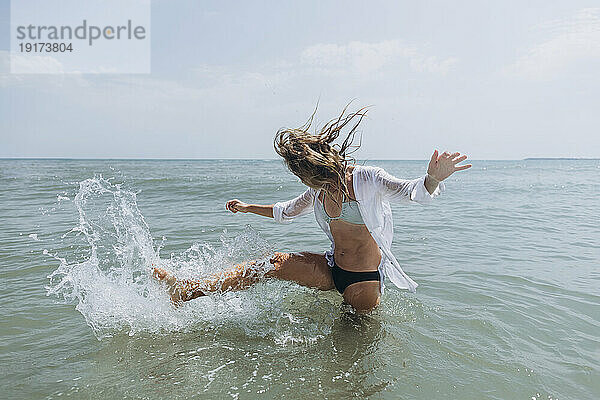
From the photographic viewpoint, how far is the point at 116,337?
3.87 meters

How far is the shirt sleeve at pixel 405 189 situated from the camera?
3.14 meters

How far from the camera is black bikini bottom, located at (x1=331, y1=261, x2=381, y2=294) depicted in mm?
3990

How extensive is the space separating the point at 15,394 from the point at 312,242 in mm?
5054

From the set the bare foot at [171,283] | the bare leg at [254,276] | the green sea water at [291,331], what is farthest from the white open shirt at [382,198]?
the bare foot at [171,283]

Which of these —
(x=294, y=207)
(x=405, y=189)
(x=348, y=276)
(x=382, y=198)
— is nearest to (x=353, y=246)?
(x=348, y=276)

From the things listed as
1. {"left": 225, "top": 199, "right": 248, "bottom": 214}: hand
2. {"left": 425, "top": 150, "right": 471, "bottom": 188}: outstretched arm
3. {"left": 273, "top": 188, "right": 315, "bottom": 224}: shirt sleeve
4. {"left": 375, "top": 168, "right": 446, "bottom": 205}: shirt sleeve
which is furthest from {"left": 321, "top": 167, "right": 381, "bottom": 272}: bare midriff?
{"left": 225, "top": 199, "right": 248, "bottom": 214}: hand

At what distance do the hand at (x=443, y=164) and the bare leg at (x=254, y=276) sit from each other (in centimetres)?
146

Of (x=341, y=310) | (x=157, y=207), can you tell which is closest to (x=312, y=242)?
(x=341, y=310)

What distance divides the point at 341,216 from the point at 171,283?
5.41ft

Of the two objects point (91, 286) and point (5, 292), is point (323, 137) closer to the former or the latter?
point (91, 286)

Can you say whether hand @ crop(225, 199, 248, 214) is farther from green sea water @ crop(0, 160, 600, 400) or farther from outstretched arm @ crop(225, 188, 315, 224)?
green sea water @ crop(0, 160, 600, 400)

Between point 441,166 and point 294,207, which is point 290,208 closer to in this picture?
point 294,207

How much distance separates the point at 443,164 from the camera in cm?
305

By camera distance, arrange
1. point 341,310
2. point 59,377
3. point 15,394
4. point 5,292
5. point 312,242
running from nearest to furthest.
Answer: point 15,394, point 59,377, point 341,310, point 5,292, point 312,242
